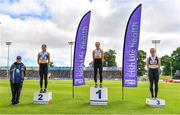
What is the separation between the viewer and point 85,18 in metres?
16.8

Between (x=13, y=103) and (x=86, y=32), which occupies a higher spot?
(x=86, y=32)

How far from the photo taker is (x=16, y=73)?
1441 cm

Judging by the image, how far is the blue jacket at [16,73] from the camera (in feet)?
47.3

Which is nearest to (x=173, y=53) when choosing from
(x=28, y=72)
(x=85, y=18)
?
(x=28, y=72)

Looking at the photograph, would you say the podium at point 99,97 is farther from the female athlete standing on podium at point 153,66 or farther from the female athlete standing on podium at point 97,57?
the female athlete standing on podium at point 153,66

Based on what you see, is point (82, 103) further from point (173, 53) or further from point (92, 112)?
point (173, 53)

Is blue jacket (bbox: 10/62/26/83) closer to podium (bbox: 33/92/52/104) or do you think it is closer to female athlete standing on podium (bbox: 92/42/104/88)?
podium (bbox: 33/92/52/104)

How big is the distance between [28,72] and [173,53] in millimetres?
47159

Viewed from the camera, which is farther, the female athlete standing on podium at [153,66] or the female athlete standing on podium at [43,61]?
the female athlete standing on podium at [43,61]

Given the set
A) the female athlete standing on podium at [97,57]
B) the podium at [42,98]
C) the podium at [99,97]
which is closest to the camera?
the podium at [99,97]

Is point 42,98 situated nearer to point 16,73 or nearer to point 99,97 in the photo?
point 16,73

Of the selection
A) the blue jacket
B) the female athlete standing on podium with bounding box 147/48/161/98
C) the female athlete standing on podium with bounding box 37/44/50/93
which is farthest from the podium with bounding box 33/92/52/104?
the female athlete standing on podium with bounding box 147/48/161/98

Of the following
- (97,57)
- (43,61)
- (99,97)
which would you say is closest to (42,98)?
(43,61)

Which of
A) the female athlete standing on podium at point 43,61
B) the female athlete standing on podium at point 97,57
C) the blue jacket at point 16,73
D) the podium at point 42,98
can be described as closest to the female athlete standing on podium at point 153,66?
the female athlete standing on podium at point 97,57
